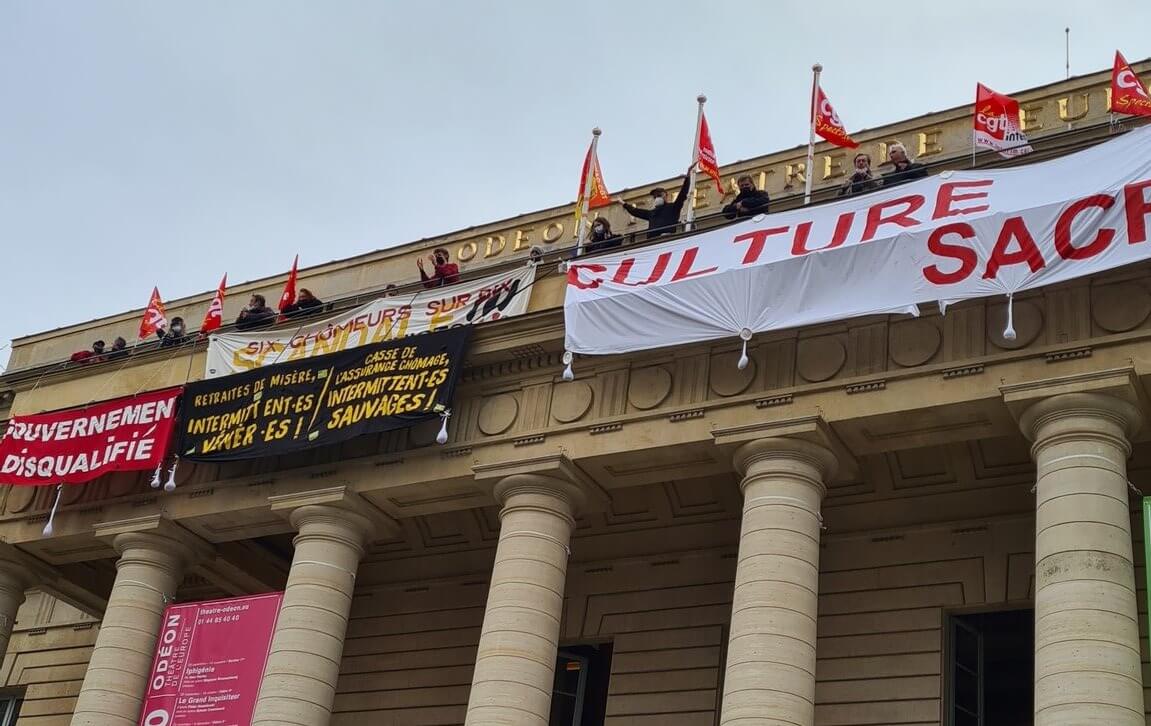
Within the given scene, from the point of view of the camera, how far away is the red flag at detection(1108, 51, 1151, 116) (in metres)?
22.0

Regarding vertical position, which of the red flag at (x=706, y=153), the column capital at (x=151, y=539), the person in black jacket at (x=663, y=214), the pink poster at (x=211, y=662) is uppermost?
the red flag at (x=706, y=153)

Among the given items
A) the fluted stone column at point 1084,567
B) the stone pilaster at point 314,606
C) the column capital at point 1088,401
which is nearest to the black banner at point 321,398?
the stone pilaster at point 314,606

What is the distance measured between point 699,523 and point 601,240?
577 centimetres

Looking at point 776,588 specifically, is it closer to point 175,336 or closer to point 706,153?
point 706,153

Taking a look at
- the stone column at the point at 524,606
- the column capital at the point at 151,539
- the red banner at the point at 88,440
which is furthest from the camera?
the red banner at the point at 88,440

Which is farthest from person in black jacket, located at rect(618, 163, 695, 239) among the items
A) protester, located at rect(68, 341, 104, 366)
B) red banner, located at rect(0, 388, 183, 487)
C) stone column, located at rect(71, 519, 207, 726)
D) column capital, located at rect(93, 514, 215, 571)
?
protester, located at rect(68, 341, 104, 366)

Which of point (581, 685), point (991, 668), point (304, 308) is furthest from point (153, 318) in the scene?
point (991, 668)

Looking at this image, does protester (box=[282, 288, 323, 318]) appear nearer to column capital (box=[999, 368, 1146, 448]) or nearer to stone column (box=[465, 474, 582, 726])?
stone column (box=[465, 474, 582, 726])

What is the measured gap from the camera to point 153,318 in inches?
1319

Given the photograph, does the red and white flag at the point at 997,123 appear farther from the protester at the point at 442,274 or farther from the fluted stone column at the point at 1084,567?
the protester at the point at 442,274

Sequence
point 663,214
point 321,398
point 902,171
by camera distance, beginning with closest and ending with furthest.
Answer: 1. point 902,171
2. point 663,214
3. point 321,398

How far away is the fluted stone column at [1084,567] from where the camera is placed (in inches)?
695

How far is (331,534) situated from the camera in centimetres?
2595

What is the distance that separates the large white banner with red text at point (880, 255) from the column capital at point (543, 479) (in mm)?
1991
